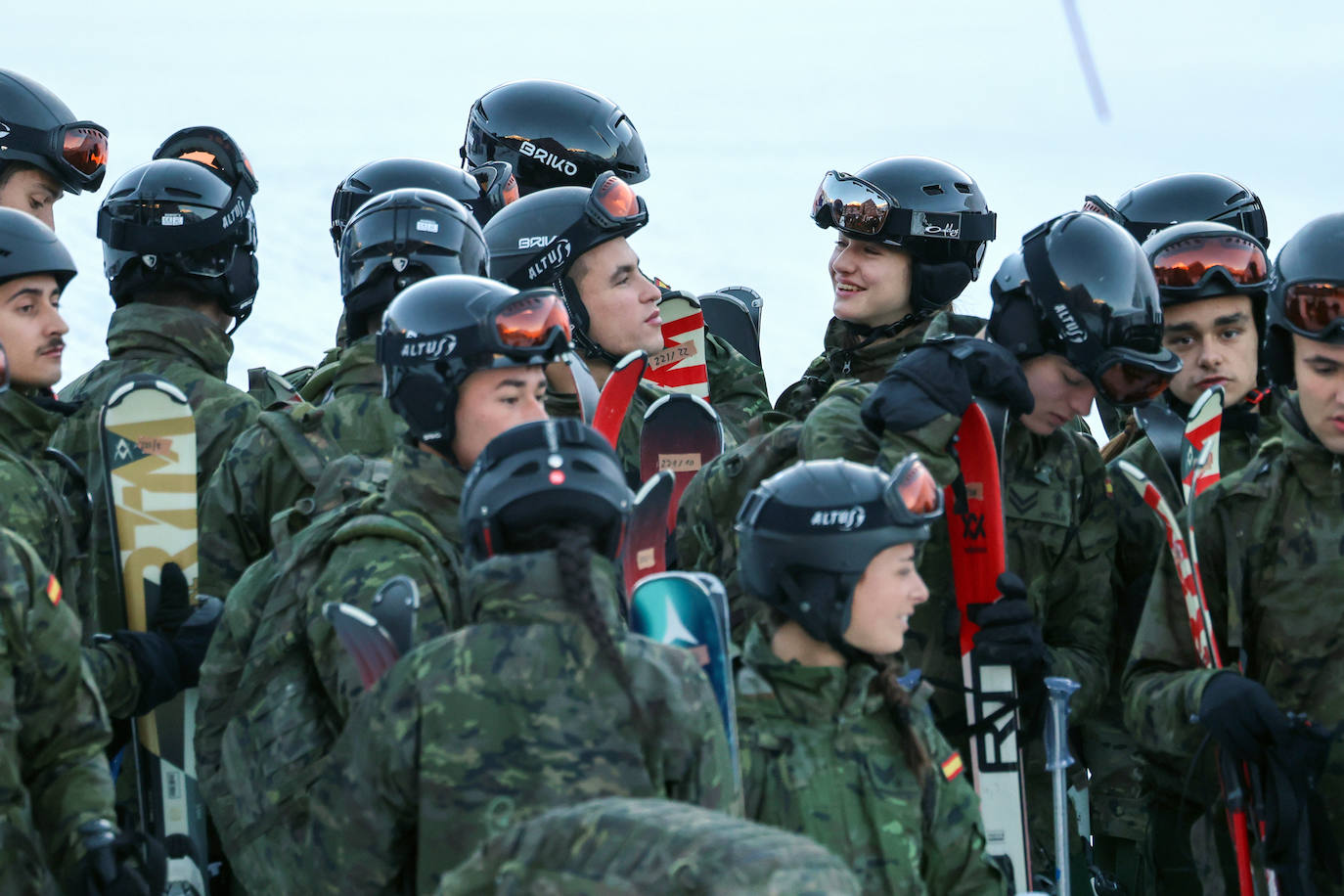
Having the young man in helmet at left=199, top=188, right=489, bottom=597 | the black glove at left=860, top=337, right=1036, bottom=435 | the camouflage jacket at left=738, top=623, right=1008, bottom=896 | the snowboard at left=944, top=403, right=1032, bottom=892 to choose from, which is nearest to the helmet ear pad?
the black glove at left=860, top=337, right=1036, bottom=435

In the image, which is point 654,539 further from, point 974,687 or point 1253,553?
point 1253,553

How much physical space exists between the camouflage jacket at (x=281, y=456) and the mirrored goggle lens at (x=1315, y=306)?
95.3 inches

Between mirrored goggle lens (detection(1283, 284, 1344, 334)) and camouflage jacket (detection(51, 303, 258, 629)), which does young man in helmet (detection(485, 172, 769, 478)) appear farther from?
mirrored goggle lens (detection(1283, 284, 1344, 334))

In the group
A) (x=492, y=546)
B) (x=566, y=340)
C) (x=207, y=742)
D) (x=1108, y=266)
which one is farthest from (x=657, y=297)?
(x=492, y=546)

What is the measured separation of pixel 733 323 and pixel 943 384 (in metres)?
3.87

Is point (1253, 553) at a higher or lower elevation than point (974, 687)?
higher

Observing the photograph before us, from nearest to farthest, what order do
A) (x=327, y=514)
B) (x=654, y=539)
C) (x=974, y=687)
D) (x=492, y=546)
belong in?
(x=492, y=546)
(x=327, y=514)
(x=654, y=539)
(x=974, y=687)

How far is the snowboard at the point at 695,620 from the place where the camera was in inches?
146

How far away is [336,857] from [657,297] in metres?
3.43

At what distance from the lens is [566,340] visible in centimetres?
429

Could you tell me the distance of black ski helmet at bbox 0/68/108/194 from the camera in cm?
736

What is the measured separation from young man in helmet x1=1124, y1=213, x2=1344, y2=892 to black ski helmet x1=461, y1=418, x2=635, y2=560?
1.82 m

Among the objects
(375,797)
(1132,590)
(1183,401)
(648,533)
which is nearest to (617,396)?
(648,533)

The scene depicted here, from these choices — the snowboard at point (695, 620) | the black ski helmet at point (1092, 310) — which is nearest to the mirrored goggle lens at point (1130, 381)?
the black ski helmet at point (1092, 310)
